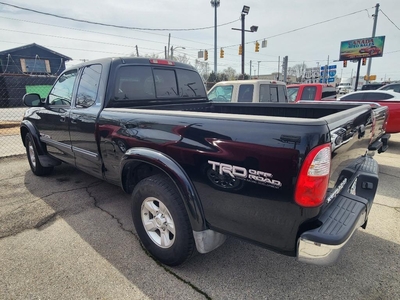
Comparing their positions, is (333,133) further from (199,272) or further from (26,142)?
(26,142)

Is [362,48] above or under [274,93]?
above

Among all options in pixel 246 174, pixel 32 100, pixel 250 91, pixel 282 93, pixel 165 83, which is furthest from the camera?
pixel 282 93

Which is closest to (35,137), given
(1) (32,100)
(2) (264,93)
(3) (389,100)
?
(1) (32,100)

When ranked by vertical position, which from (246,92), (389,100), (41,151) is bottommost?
(41,151)

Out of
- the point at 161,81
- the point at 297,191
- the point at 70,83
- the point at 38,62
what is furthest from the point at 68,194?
the point at 38,62

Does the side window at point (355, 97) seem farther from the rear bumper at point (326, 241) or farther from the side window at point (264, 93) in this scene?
the rear bumper at point (326, 241)

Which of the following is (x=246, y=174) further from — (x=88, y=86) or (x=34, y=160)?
(x=34, y=160)

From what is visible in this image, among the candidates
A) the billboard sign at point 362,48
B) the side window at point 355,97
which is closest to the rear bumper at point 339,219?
the side window at point 355,97

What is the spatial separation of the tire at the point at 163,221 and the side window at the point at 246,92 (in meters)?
5.35

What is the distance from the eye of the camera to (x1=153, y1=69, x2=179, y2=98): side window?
3.46 meters

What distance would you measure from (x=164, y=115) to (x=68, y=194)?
2.77 m

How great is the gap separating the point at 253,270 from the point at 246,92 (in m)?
5.63

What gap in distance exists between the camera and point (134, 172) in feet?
9.23

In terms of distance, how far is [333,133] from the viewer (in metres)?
1.63
